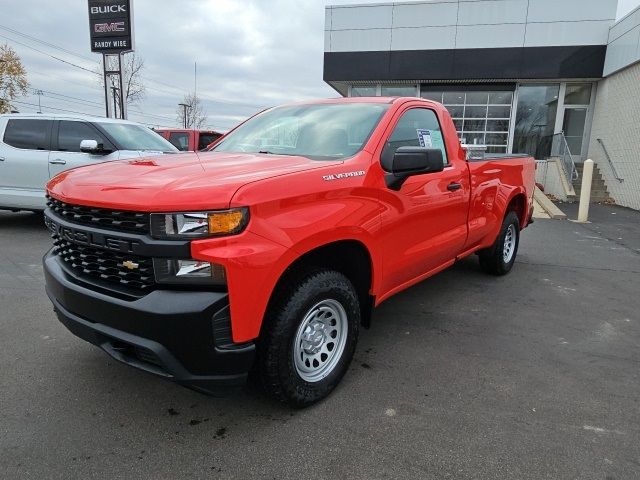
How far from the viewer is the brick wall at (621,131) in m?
14.2

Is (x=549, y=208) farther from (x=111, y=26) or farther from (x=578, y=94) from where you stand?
(x=111, y=26)

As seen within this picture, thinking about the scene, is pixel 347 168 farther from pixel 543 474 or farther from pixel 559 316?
pixel 559 316

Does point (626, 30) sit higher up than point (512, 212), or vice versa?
point (626, 30)

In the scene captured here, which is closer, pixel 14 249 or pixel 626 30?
pixel 14 249

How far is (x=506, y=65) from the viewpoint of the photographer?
1828 centimetres

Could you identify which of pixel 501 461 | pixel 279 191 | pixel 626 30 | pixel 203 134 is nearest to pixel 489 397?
pixel 501 461

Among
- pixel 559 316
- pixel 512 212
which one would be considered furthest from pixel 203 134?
pixel 559 316

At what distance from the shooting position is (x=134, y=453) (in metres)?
2.36

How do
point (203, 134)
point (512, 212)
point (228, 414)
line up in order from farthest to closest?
point (203, 134), point (512, 212), point (228, 414)

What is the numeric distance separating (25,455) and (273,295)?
4.74ft

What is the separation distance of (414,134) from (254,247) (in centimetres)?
206

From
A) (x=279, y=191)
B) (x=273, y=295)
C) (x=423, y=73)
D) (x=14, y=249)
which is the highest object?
(x=423, y=73)

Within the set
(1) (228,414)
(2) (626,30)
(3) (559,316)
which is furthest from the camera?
(2) (626,30)

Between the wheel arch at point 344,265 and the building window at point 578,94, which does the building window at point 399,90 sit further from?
the wheel arch at point 344,265
